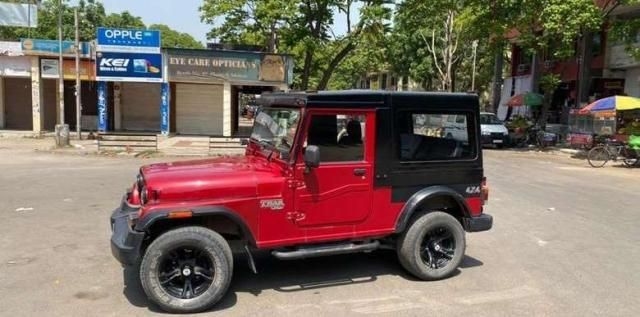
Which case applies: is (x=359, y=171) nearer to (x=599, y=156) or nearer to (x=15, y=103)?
(x=599, y=156)

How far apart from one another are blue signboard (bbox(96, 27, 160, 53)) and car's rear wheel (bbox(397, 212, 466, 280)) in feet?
75.3

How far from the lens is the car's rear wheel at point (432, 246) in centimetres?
616

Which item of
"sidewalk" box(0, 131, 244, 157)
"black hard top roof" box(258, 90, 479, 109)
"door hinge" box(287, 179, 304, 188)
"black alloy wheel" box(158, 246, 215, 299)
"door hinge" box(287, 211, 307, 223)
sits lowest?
"sidewalk" box(0, 131, 244, 157)

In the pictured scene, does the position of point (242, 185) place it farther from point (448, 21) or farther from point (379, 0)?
point (448, 21)

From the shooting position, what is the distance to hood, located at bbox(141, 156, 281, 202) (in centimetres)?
520

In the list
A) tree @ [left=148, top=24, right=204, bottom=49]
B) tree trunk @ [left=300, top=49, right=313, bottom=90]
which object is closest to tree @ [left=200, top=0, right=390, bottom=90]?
tree trunk @ [left=300, top=49, right=313, bottom=90]

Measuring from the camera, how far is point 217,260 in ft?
17.3

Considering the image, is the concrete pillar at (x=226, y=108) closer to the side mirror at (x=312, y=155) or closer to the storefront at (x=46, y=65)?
the storefront at (x=46, y=65)

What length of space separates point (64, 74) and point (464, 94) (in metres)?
25.9

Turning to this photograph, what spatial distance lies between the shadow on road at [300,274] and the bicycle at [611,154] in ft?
49.5

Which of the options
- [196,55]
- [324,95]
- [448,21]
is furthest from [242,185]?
[448,21]

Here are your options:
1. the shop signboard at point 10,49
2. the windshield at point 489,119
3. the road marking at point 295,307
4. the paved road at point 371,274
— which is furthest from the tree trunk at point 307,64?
the road marking at point 295,307

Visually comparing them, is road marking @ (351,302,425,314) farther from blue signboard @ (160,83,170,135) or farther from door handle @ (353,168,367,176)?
blue signboard @ (160,83,170,135)

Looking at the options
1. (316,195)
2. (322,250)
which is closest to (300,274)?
(322,250)
